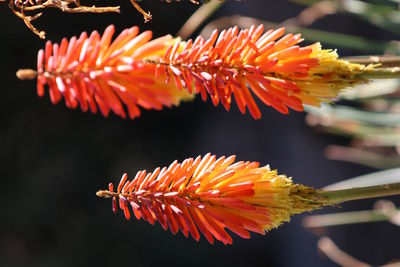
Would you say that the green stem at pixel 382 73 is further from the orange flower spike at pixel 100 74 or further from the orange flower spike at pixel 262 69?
the orange flower spike at pixel 100 74

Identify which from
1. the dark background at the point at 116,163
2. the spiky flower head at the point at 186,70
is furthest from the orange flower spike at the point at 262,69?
the dark background at the point at 116,163

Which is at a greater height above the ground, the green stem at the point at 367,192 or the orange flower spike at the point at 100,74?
the orange flower spike at the point at 100,74

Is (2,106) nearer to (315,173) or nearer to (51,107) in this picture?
(51,107)

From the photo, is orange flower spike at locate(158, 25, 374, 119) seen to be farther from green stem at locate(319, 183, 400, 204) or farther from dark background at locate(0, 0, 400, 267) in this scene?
dark background at locate(0, 0, 400, 267)

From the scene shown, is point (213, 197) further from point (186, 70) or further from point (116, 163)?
point (116, 163)

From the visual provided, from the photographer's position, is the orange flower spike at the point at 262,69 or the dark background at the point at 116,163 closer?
the orange flower spike at the point at 262,69

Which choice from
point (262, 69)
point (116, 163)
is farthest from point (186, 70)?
point (116, 163)
